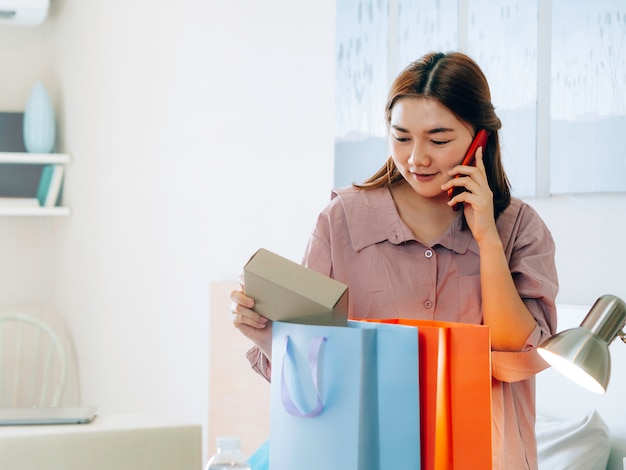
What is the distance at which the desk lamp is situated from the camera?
2.95 ft

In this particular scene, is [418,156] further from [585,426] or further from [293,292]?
[585,426]

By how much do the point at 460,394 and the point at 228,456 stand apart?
0.86 feet

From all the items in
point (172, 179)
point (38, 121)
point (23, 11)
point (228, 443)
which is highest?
point (23, 11)

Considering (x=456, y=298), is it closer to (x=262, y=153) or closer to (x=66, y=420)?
(x=66, y=420)

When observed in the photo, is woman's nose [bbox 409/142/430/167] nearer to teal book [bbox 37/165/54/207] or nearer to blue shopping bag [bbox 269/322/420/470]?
blue shopping bag [bbox 269/322/420/470]

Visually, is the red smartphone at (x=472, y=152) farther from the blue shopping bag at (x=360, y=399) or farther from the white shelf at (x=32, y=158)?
the white shelf at (x=32, y=158)

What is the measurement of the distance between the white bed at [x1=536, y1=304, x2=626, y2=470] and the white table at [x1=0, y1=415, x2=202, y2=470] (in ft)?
2.63

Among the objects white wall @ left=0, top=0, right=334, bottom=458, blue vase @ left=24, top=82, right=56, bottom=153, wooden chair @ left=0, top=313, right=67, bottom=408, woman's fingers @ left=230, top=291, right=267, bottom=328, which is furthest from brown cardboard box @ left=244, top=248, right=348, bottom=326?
wooden chair @ left=0, top=313, right=67, bottom=408

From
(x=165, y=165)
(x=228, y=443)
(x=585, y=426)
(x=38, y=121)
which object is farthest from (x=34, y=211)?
(x=228, y=443)

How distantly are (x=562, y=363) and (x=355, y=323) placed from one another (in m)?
0.23

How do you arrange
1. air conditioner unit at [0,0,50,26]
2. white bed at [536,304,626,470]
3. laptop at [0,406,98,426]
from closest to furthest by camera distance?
laptop at [0,406,98,426]
white bed at [536,304,626,470]
air conditioner unit at [0,0,50,26]

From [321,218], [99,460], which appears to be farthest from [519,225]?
[99,460]

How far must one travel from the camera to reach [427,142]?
1.24 metres

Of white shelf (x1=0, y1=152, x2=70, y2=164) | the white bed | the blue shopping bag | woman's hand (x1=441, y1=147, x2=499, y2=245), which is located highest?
white shelf (x1=0, y1=152, x2=70, y2=164)
